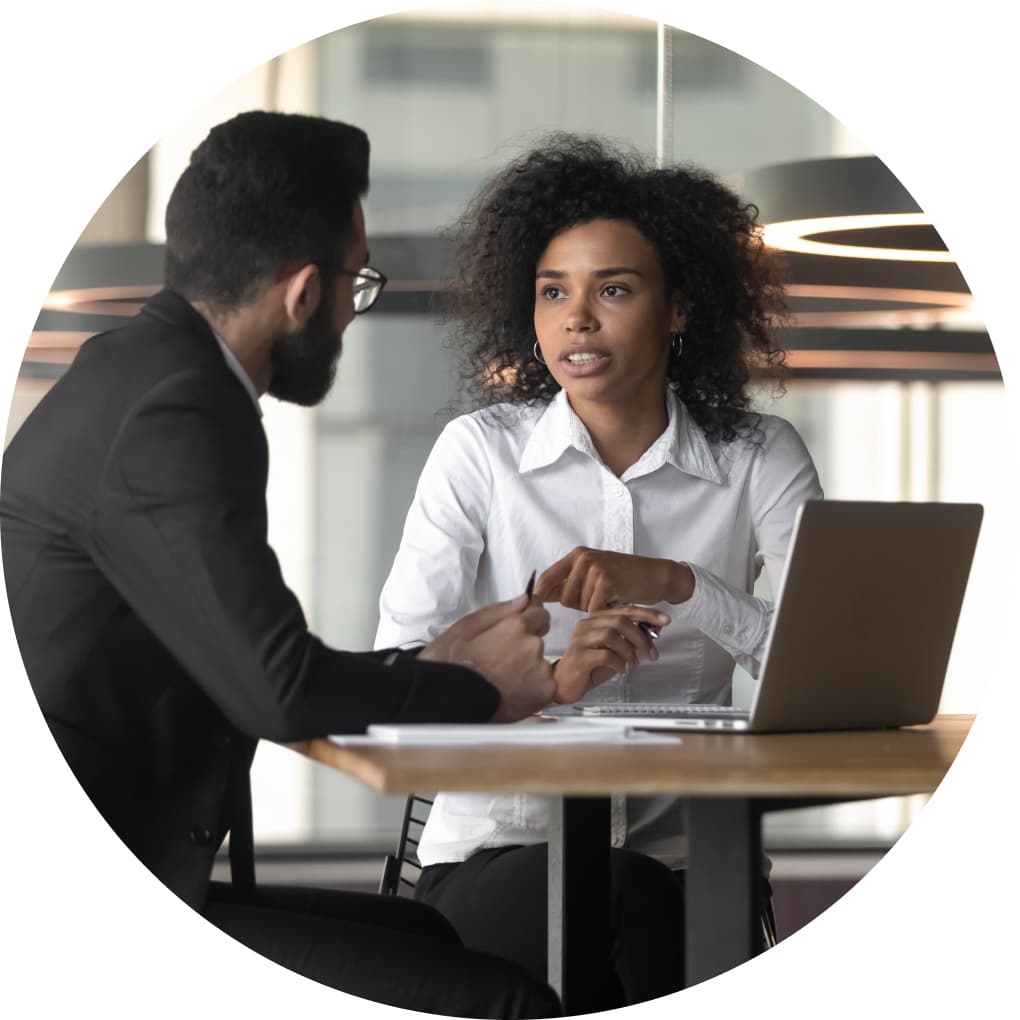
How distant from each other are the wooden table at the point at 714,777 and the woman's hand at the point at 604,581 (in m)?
0.39

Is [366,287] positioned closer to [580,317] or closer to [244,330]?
[244,330]

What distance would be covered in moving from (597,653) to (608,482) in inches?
27.5

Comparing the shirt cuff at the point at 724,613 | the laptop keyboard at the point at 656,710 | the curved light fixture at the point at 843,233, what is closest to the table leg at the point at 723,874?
the laptop keyboard at the point at 656,710

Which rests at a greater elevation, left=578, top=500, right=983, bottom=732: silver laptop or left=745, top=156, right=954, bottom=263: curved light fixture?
left=745, top=156, right=954, bottom=263: curved light fixture

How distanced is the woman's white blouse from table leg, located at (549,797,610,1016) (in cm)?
33

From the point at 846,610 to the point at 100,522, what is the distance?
3.01ft

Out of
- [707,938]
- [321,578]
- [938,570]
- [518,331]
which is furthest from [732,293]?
[321,578]

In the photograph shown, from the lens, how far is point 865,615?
1974 mm

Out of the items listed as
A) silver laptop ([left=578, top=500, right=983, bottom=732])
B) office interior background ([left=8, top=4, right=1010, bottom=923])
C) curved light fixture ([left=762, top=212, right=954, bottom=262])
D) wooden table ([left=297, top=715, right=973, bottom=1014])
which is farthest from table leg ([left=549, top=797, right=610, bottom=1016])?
office interior background ([left=8, top=4, right=1010, bottom=923])

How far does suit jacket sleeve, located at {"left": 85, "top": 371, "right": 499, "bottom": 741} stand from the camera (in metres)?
1.79

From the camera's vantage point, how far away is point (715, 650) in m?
2.67

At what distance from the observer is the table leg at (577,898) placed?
215 centimetres

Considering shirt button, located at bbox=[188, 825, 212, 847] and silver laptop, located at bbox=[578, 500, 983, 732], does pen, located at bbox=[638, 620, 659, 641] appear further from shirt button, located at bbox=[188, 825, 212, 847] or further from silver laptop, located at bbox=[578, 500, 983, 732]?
shirt button, located at bbox=[188, 825, 212, 847]

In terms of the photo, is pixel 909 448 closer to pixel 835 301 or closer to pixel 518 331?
pixel 835 301
